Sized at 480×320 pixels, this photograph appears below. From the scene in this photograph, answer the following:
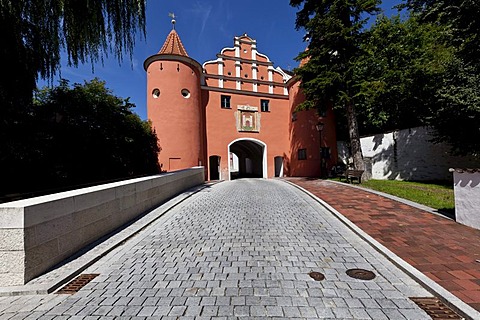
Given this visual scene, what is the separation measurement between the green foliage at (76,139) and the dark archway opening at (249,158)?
1257cm

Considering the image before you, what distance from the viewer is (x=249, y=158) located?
29688 mm

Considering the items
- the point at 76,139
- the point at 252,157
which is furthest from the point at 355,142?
the point at 76,139

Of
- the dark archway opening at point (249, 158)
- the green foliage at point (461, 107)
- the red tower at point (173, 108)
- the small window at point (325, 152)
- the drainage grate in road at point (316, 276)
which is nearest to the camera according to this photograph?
the drainage grate in road at point (316, 276)

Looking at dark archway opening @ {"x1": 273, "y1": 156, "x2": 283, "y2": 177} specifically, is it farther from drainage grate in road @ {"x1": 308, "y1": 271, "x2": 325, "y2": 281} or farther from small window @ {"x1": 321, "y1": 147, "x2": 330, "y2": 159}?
drainage grate in road @ {"x1": 308, "y1": 271, "x2": 325, "y2": 281}

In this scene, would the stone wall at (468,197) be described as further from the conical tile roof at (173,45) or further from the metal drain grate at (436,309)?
the conical tile roof at (173,45)

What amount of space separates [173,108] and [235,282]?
16.6m

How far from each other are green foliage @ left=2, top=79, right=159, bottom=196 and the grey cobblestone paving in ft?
23.8

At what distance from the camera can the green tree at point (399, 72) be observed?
42.0ft

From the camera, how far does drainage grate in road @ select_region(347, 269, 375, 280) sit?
2.91m

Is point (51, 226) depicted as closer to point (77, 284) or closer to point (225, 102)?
point (77, 284)

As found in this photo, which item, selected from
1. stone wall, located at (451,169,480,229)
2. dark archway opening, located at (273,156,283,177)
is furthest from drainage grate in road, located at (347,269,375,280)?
dark archway opening, located at (273,156,283,177)

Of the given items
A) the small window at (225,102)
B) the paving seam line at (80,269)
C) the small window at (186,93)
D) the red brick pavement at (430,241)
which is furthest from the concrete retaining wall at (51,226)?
the small window at (225,102)

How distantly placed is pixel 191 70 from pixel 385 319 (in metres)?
19.9

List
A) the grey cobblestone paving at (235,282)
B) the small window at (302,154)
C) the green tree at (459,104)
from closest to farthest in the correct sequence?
1. the grey cobblestone paving at (235,282)
2. the green tree at (459,104)
3. the small window at (302,154)
